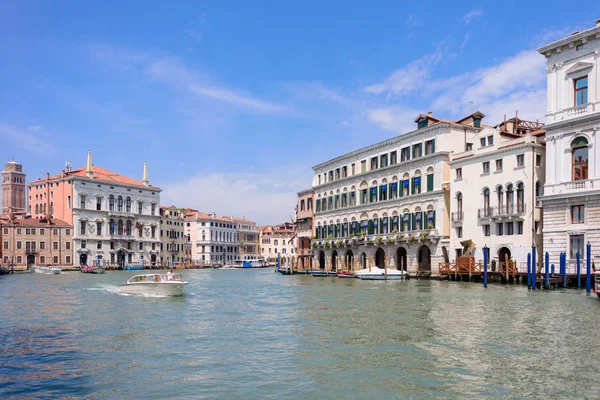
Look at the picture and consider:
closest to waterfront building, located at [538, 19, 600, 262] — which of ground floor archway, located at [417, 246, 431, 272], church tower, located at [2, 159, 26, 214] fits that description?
ground floor archway, located at [417, 246, 431, 272]

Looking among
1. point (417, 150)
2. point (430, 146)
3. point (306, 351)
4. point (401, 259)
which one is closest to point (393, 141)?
point (417, 150)

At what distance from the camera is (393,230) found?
47219mm

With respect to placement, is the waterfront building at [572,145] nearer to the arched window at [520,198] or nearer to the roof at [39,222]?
the arched window at [520,198]

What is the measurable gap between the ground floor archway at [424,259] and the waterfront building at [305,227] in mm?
18661

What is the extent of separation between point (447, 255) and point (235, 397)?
110 ft

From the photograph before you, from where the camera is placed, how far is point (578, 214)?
30.7 metres

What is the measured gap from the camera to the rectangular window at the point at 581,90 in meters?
31.0

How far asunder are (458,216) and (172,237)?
6774 cm

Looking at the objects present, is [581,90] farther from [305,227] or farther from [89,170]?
[89,170]

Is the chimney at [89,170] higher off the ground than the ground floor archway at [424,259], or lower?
higher

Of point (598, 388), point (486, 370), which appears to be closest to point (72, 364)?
point (486, 370)

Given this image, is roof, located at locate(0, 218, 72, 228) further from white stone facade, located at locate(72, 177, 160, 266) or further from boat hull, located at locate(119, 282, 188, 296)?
boat hull, located at locate(119, 282, 188, 296)

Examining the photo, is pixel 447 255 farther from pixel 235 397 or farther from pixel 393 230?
pixel 235 397

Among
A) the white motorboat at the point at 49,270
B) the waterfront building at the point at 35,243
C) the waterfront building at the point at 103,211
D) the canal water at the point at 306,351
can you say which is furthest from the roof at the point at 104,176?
the canal water at the point at 306,351
